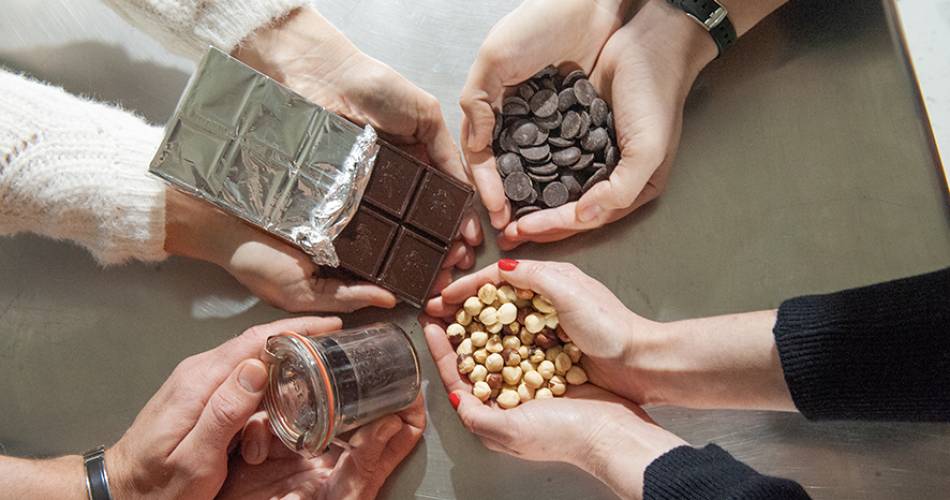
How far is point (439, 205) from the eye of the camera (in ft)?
3.74

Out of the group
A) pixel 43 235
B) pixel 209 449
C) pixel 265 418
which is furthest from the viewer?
pixel 43 235

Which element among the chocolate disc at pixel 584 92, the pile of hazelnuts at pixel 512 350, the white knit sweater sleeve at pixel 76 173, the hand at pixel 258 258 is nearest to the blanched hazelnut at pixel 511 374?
the pile of hazelnuts at pixel 512 350

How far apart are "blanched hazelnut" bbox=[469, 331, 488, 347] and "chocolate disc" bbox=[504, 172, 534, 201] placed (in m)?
0.23

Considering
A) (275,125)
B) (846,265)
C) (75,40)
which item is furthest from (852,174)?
(75,40)

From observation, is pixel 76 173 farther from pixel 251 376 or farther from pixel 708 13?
pixel 708 13

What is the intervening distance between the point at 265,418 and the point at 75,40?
74 cm

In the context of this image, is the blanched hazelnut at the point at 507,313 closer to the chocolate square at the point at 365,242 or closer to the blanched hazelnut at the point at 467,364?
the blanched hazelnut at the point at 467,364

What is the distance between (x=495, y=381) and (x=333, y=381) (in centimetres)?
31

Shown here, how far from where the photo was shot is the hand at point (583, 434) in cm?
103

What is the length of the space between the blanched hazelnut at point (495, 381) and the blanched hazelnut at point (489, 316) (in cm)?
8

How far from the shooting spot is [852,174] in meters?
1.22

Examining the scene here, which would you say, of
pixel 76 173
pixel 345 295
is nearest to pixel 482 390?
pixel 345 295

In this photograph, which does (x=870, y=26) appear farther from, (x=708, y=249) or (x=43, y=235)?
(x=43, y=235)

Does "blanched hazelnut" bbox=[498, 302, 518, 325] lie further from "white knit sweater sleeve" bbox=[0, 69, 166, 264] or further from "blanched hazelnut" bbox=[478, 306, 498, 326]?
"white knit sweater sleeve" bbox=[0, 69, 166, 264]
